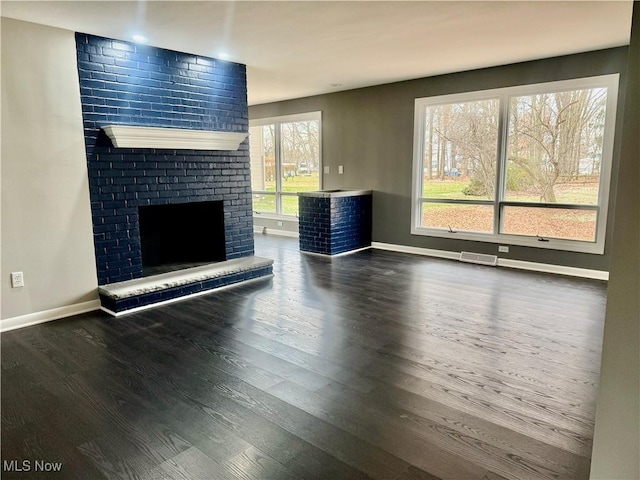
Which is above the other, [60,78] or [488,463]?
[60,78]

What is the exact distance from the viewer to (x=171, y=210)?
4871 millimetres

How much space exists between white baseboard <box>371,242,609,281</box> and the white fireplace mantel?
9.64 feet

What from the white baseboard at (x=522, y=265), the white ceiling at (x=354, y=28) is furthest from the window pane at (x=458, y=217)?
the white ceiling at (x=354, y=28)

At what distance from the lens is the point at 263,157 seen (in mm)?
8359

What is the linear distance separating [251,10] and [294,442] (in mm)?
2940

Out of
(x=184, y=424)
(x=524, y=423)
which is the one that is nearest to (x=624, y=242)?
(x=524, y=423)

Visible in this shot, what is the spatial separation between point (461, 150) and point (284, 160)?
3.51 meters

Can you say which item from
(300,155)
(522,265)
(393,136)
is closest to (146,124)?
(393,136)

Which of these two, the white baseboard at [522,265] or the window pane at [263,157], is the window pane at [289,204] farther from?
the white baseboard at [522,265]

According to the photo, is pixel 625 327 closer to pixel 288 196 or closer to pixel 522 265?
pixel 522 265

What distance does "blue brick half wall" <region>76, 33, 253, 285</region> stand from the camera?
3.78m

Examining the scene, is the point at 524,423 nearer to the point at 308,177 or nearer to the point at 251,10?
the point at 251,10

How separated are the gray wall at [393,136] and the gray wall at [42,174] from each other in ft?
13.5

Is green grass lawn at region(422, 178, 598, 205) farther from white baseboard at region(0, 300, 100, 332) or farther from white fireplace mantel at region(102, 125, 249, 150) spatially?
white baseboard at region(0, 300, 100, 332)
